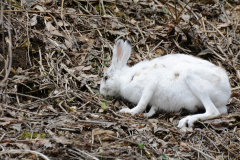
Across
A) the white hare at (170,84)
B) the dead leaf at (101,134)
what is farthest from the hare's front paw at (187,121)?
the dead leaf at (101,134)

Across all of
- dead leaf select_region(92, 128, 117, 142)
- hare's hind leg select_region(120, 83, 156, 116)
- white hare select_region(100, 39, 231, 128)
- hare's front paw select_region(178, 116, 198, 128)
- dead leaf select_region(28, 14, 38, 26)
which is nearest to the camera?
dead leaf select_region(92, 128, 117, 142)

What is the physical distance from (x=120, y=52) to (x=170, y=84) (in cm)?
136

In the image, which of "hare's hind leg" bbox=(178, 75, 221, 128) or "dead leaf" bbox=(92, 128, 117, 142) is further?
"hare's hind leg" bbox=(178, 75, 221, 128)

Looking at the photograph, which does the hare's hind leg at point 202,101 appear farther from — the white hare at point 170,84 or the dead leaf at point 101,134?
the dead leaf at point 101,134

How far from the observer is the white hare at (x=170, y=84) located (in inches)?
219

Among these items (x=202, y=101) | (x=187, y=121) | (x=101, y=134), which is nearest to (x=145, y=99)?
(x=187, y=121)

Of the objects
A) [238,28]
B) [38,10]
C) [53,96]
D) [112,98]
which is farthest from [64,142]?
[238,28]

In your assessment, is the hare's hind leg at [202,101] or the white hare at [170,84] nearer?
the hare's hind leg at [202,101]

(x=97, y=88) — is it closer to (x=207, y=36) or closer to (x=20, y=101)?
(x=20, y=101)

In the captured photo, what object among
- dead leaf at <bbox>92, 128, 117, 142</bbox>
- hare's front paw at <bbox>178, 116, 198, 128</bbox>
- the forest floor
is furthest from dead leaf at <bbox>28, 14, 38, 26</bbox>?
hare's front paw at <bbox>178, 116, 198, 128</bbox>

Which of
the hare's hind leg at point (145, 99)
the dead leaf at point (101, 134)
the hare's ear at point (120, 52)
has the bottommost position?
the dead leaf at point (101, 134)

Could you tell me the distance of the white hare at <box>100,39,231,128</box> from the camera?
5555 millimetres

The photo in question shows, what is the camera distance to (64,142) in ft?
13.9

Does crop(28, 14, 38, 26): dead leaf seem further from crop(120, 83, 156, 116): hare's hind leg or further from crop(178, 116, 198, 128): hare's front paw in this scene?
crop(178, 116, 198, 128): hare's front paw
